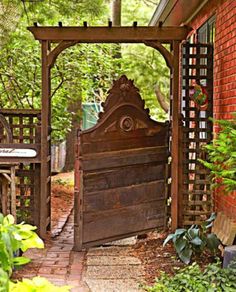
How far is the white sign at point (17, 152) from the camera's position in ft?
21.7

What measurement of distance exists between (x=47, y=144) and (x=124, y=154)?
3.02ft

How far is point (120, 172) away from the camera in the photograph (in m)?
6.64

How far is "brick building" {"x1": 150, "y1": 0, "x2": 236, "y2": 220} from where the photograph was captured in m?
6.20

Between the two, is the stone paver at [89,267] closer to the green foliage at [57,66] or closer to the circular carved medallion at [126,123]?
the circular carved medallion at [126,123]

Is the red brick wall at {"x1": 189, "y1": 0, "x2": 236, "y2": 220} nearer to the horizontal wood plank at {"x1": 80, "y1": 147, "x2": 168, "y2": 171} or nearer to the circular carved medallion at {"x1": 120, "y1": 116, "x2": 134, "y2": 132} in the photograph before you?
the horizontal wood plank at {"x1": 80, "y1": 147, "x2": 168, "y2": 171}

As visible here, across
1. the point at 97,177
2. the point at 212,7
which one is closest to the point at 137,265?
the point at 97,177

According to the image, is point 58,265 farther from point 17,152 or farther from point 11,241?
point 11,241

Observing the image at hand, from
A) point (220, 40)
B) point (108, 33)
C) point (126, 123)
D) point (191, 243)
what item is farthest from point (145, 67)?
point (191, 243)

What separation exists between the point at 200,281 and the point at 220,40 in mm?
3195

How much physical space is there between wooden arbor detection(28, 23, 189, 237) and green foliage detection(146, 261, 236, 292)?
216 centimetres

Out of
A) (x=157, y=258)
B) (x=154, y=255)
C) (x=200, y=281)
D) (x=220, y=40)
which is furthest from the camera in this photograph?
(x=220, y=40)

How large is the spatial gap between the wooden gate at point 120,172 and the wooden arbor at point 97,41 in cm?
21

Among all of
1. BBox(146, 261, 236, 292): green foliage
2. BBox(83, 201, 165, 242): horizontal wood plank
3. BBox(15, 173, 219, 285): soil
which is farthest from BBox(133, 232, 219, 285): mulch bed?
BBox(146, 261, 236, 292): green foliage

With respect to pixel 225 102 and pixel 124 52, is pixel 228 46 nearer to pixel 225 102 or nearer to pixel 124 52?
pixel 225 102
